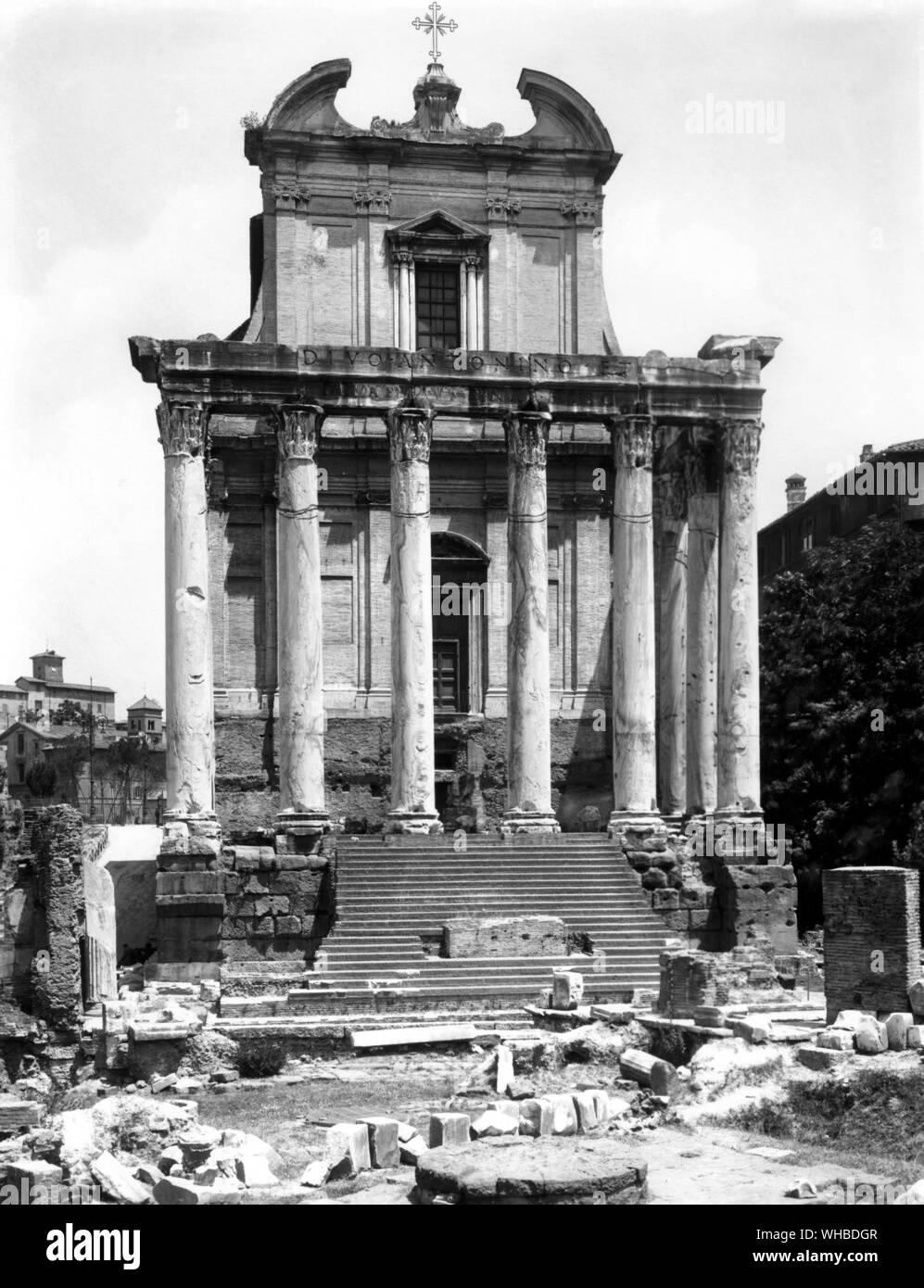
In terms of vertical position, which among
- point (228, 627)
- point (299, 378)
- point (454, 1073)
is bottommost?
point (454, 1073)

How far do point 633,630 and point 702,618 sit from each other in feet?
8.00

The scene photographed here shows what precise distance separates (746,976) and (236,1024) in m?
7.76

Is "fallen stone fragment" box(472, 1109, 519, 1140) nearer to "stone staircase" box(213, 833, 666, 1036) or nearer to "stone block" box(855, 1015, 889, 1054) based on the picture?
"stone block" box(855, 1015, 889, 1054)

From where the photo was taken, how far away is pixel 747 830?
36.9 m

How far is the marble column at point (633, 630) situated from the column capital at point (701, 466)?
1.76 metres

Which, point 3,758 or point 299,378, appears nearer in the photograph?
point 299,378

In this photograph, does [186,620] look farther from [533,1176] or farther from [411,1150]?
[533,1176]

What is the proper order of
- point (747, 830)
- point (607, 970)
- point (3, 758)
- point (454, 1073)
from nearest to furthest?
point (454, 1073)
point (607, 970)
point (747, 830)
point (3, 758)

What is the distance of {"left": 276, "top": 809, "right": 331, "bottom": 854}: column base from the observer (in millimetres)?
35094

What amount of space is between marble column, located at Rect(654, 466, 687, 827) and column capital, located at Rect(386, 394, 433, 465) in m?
6.75

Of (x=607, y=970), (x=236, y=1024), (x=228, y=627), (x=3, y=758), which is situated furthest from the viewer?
(x=3, y=758)

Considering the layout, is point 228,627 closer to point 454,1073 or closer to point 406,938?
point 406,938

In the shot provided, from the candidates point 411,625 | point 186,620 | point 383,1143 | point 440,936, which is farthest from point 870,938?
point 186,620

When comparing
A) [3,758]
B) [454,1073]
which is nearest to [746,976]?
[454,1073]
